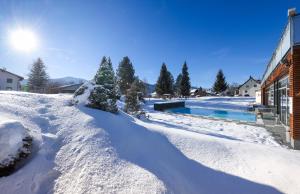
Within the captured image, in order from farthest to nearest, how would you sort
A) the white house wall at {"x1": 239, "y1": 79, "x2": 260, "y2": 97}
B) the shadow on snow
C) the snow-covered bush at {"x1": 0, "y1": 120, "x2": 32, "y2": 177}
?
the white house wall at {"x1": 239, "y1": 79, "x2": 260, "y2": 97} → the shadow on snow → the snow-covered bush at {"x1": 0, "y1": 120, "x2": 32, "y2": 177}

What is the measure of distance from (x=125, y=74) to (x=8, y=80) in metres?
22.4

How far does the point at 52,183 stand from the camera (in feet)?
10.4

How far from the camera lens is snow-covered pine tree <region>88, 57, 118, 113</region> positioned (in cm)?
693

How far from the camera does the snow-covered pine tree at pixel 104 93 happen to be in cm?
693

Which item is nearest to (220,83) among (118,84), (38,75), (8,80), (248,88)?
(248,88)

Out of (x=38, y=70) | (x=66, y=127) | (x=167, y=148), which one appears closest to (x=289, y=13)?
(x=167, y=148)

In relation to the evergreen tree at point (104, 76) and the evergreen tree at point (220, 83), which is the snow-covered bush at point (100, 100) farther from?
the evergreen tree at point (220, 83)

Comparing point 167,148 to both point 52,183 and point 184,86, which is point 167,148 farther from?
point 184,86

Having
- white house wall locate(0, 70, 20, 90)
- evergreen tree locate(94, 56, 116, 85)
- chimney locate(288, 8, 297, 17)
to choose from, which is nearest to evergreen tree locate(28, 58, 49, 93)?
white house wall locate(0, 70, 20, 90)

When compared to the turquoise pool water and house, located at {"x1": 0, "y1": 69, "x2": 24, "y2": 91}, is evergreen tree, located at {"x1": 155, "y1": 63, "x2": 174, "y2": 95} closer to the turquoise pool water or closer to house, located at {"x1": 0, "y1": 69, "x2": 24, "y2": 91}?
the turquoise pool water

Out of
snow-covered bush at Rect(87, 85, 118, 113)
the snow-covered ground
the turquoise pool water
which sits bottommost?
the turquoise pool water

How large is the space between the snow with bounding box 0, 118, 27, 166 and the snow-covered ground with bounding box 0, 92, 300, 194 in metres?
0.31

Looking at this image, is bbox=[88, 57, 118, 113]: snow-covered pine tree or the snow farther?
bbox=[88, 57, 118, 113]: snow-covered pine tree

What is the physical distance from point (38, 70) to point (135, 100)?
31.5 meters
